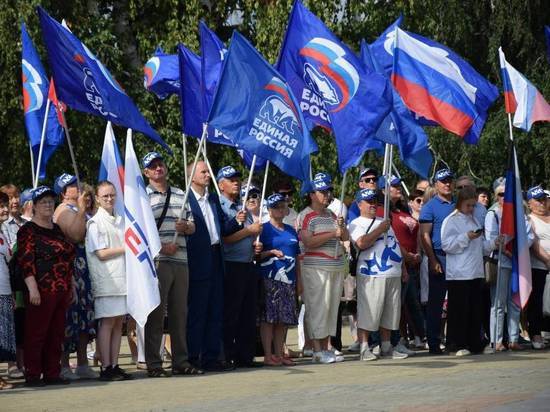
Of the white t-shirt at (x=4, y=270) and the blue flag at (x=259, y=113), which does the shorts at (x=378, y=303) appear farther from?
the white t-shirt at (x=4, y=270)

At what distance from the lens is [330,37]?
14062 millimetres

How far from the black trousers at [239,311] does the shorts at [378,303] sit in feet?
3.95

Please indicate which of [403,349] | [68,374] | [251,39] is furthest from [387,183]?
[251,39]

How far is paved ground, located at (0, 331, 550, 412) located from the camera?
10594 mm

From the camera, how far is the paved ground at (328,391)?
1059cm

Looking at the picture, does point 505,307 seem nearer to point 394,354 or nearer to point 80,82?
point 394,354

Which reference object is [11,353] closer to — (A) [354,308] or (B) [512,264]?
(A) [354,308]

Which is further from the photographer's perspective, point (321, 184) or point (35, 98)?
point (35, 98)

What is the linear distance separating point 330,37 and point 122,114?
2.17 meters

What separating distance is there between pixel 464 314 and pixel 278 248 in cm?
223

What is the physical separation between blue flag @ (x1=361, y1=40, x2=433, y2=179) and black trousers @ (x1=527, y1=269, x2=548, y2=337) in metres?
2.48

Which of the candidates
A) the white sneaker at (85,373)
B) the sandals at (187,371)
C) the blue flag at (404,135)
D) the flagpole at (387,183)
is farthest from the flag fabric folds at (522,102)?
the white sneaker at (85,373)

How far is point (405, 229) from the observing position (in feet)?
52.4

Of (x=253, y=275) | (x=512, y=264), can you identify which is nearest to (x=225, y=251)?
(x=253, y=275)
